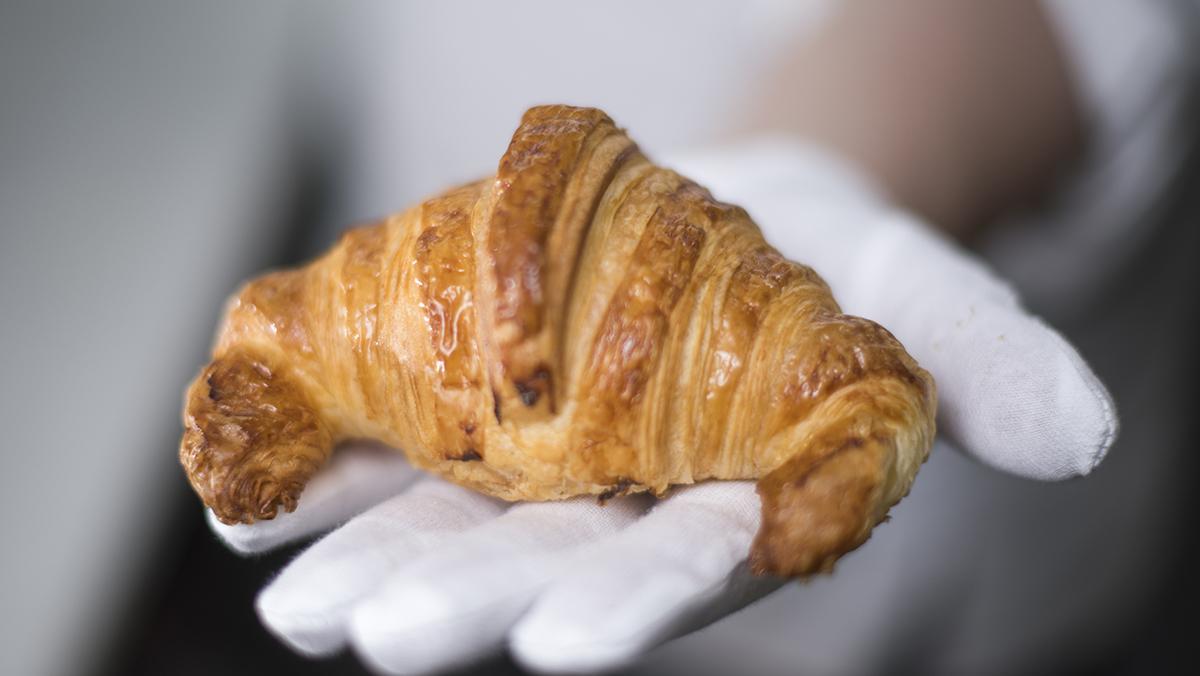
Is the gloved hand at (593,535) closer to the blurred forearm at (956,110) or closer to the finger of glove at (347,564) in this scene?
the finger of glove at (347,564)

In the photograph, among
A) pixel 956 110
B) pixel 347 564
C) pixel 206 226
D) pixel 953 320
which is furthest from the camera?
pixel 206 226

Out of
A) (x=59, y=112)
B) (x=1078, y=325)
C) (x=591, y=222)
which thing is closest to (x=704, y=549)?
(x=591, y=222)

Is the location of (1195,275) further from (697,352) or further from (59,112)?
(59,112)

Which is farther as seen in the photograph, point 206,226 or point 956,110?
point 206,226

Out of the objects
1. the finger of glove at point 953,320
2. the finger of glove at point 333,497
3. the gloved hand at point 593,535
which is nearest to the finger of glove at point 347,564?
the gloved hand at point 593,535

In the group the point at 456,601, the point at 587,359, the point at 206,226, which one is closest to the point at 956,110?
the point at 587,359

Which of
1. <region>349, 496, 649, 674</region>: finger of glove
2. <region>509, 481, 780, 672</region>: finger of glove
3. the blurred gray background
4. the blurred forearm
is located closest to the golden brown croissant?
<region>509, 481, 780, 672</region>: finger of glove

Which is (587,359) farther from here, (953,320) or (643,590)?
(953,320)
